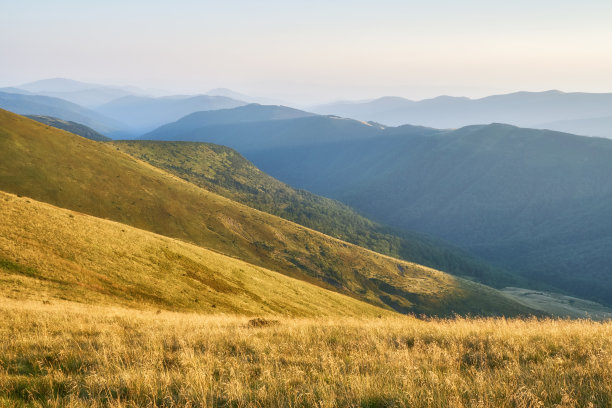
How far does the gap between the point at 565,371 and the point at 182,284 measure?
37619mm

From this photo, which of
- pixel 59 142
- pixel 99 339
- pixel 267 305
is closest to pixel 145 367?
pixel 99 339

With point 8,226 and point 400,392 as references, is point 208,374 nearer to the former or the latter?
point 400,392

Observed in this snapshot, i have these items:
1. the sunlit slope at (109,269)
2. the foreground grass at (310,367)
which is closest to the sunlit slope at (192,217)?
the sunlit slope at (109,269)

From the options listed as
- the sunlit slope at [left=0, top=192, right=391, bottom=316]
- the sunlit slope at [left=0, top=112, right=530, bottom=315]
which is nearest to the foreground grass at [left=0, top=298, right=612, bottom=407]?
the sunlit slope at [left=0, top=192, right=391, bottom=316]

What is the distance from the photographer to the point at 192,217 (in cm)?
8500

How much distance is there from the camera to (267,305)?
45.9 meters

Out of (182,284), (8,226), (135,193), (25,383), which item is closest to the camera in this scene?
(25,383)

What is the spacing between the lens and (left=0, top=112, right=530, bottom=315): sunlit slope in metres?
68.2

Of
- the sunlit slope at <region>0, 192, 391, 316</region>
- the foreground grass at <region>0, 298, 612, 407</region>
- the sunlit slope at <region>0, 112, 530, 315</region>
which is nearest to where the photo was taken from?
the foreground grass at <region>0, 298, 612, 407</region>

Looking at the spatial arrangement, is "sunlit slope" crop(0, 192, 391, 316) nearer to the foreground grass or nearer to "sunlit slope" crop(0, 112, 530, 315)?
the foreground grass

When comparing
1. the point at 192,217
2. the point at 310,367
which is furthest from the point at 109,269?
the point at 192,217

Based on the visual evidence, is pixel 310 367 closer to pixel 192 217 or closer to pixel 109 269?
pixel 109 269

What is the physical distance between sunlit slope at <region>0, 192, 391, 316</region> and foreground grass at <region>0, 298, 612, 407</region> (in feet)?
57.4

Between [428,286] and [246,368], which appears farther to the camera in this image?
[428,286]
